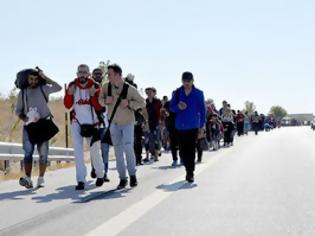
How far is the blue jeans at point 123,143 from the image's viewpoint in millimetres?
10305

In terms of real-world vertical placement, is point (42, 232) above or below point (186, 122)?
below

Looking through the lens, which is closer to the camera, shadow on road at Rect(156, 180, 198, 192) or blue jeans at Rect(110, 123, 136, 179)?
shadow on road at Rect(156, 180, 198, 192)

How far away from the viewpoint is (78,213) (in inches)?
296

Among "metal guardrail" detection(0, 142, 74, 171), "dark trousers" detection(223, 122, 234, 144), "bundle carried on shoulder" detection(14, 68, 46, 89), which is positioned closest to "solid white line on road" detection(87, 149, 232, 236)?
"bundle carried on shoulder" detection(14, 68, 46, 89)

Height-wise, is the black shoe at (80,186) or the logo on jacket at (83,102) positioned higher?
the logo on jacket at (83,102)

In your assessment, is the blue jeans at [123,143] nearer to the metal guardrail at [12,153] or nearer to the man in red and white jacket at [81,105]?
the man in red and white jacket at [81,105]

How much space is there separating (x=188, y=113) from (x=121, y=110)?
58.8 inches

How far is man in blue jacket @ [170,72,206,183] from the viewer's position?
11242 mm

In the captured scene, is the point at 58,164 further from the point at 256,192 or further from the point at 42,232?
the point at 42,232

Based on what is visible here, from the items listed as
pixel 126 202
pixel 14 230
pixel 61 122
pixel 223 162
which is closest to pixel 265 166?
pixel 223 162

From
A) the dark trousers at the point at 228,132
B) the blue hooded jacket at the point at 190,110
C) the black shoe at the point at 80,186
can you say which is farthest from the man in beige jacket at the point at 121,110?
the dark trousers at the point at 228,132

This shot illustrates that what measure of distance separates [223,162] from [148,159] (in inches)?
104

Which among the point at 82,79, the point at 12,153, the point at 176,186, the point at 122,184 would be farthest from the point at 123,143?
the point at 12,153

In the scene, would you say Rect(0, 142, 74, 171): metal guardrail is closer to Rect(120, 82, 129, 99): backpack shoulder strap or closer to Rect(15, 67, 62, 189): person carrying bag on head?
Rect(15, 67, 62, 189): person carrying bag on head
